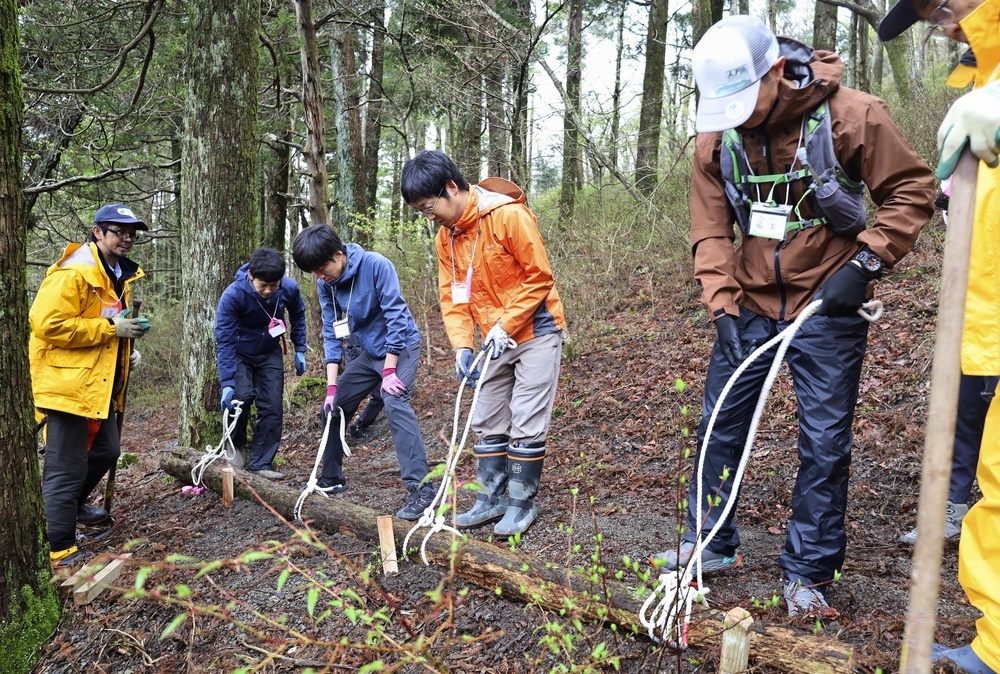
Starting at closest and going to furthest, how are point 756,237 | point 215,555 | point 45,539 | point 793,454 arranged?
point 756,237 < point 45,539 < point 215,555 < point 793,454

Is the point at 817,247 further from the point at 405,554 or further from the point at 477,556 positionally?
the point at 405,554

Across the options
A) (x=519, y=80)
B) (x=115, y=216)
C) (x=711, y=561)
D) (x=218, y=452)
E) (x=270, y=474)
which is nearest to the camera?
(x=711, y=561)

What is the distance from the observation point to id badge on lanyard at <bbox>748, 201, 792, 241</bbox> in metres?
2.62

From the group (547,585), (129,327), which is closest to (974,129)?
(547,585)

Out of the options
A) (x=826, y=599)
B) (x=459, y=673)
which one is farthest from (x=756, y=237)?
(x=459, y=673)

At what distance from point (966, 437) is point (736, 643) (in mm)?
1964

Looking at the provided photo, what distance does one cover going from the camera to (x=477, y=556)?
10.1ft

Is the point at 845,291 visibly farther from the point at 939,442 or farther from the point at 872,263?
the point at 939,442

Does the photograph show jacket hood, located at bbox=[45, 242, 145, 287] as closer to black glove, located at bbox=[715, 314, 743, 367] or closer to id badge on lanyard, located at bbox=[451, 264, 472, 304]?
id badge on lanyard, located at bbox=[451, 264, 472, 304]

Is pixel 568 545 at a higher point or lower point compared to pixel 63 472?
lower

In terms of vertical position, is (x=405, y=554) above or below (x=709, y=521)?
below

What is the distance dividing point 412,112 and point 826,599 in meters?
11.2

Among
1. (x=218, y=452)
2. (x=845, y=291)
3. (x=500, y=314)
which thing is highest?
(x=845, y=291)

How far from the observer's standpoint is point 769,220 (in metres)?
2.65
